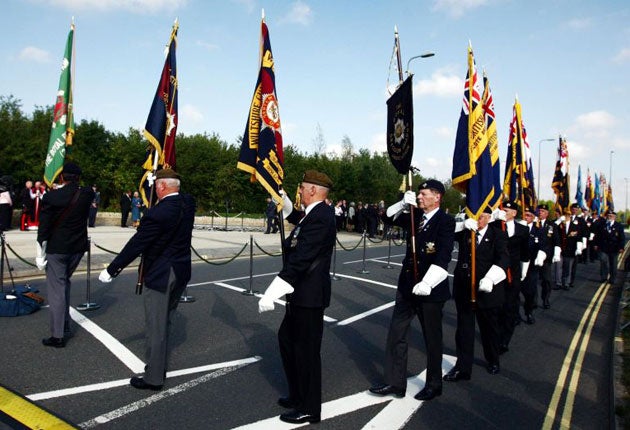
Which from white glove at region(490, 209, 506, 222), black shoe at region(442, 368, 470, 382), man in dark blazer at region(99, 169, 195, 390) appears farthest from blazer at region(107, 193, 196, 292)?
white glove at region(490, 209, 506, 222)

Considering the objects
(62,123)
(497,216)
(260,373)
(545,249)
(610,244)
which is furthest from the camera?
(610,244)

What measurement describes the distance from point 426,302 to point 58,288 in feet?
13.7

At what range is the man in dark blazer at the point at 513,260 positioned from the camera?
6633 mm

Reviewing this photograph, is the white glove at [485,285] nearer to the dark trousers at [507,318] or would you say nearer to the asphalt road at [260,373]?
the asphalt road at [260,373]

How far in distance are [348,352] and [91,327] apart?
11.3 ft

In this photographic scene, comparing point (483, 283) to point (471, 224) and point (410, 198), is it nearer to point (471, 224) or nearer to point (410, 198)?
point (471, 224)

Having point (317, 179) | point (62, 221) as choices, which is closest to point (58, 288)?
point (62, 221)

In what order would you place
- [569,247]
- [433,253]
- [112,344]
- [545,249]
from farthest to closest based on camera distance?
[569,247]
[545,249]
[112,344]
[433,253]

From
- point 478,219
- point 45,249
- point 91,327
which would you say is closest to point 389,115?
point 478,219

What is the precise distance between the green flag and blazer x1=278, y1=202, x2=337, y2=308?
6.57 meters

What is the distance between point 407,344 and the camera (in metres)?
4.58

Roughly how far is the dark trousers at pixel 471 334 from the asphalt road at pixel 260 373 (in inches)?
8.6

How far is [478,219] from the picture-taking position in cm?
595

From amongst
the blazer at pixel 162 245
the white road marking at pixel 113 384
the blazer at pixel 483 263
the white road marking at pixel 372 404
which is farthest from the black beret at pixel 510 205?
the blazer at pixel 162 245
